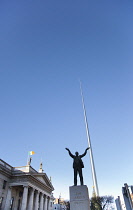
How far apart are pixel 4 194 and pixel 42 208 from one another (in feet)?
62.1

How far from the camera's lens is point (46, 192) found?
177 feet

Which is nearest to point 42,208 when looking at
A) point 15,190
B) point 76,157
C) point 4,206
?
point 15,190

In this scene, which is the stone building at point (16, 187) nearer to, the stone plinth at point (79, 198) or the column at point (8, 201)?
the column at point (8, 201)

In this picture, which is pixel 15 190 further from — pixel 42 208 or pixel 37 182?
pixel 42 208

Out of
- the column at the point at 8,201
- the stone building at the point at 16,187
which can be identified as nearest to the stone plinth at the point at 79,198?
the stone building at the point at 16,187

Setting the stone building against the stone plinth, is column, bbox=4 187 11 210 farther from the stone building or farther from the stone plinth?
the stone plinth

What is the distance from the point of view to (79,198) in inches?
465

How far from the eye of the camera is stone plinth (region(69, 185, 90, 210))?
11.5 metres

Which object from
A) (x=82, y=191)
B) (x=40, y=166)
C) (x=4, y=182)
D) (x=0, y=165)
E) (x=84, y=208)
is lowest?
(x=84, y=208)

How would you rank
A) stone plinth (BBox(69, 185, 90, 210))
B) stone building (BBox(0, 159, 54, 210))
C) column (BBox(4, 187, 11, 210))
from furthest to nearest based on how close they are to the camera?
stone building (BBox(0, 159, 54, 210)), column (BBox(4, 187, 11, 210)), stone plinth (BBox(69, 185, 90, 210))

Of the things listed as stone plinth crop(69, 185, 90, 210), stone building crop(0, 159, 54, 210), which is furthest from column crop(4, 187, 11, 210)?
stone plinth crop(69, 185, 90, 210)

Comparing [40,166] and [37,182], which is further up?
[40,166]

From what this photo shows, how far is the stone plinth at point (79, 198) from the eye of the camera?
11547 millimetres

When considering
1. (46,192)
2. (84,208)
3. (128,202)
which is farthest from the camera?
(46,192)
